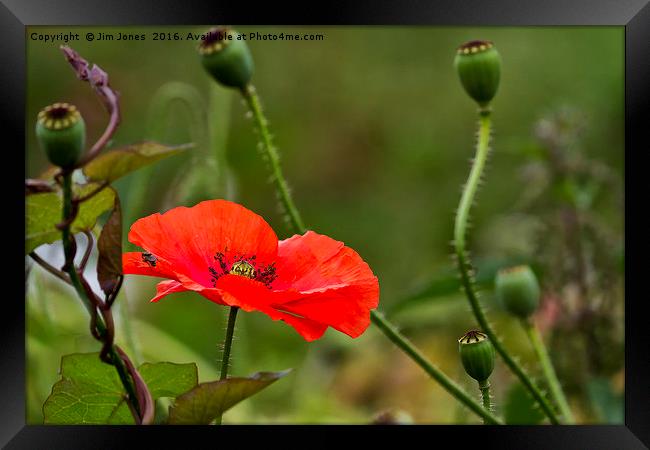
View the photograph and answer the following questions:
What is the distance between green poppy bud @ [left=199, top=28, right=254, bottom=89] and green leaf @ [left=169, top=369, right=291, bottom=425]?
0.66 ft

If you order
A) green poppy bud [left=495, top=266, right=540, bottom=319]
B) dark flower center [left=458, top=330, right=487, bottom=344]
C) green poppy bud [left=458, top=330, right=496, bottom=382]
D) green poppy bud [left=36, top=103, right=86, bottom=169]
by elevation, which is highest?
green poppy bud [left=36, top=103, right=86, bottom=169]

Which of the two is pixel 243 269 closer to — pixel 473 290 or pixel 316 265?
pixel 316 265

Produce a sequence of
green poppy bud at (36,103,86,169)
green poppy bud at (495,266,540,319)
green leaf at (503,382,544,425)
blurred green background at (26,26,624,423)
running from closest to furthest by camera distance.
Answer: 1. green poppy bud at (36,103,86,169)
2. green poppy bud at (495,266,540,319)
3. green leaf at (503,382,544,425)
4. blurred green background at (26,26,624,423)

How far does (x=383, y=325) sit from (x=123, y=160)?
195mm

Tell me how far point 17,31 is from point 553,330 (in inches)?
24.4

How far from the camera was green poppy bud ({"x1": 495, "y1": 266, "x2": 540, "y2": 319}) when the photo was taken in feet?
2.26

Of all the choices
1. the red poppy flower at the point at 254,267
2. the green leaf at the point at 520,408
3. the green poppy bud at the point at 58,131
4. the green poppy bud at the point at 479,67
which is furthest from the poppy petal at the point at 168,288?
the green leaf at the point at 520,408

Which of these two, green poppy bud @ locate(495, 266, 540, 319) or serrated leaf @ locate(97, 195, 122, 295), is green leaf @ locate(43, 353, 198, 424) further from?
green poppy bud @ locate(495, 266, 540, 319)

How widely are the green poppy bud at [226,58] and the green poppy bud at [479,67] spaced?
0.13m

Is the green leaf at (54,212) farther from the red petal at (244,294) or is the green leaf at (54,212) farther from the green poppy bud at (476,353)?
the green poppy bud at (476,353)

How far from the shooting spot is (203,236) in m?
0.55

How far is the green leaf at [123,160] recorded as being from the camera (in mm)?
457

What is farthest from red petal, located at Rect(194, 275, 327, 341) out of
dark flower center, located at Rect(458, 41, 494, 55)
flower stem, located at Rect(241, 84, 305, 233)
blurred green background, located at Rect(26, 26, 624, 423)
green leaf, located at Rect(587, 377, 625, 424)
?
green leaf, located at Rect(587, 377, 625, 424)

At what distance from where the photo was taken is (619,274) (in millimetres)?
1024
